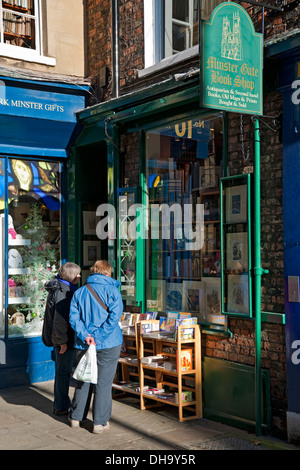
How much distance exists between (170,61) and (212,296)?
10.1 feet

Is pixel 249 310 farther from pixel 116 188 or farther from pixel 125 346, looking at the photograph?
pixel 116 188

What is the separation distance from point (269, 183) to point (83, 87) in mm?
4109

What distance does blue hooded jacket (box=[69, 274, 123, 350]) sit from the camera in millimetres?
6340

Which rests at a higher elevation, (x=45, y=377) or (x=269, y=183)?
(x=269, y=183)

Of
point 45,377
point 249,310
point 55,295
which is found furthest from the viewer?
point 45,377

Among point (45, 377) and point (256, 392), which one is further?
point (45, 377)

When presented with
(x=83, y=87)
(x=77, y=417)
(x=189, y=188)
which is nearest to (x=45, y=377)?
(x=77, y=417)

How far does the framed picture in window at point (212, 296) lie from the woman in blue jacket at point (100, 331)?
122cm

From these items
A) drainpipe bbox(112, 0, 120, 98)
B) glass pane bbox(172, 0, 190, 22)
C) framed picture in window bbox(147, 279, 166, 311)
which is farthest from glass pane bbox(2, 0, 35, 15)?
framed picture in window bbox(147, 279, 166, 311)

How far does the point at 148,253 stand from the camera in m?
8.27

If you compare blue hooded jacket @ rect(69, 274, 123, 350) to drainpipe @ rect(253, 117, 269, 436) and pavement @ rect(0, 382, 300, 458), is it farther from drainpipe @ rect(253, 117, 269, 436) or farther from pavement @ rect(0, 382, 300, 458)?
drainpipe @ rect(253, 117, 269, 436)

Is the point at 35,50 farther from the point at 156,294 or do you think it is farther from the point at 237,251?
the point at 237,251

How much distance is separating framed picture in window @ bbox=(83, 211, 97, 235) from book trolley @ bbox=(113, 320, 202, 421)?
2.22m

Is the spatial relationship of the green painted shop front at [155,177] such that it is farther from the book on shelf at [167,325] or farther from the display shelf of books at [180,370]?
the book on shelf at [167,325]
